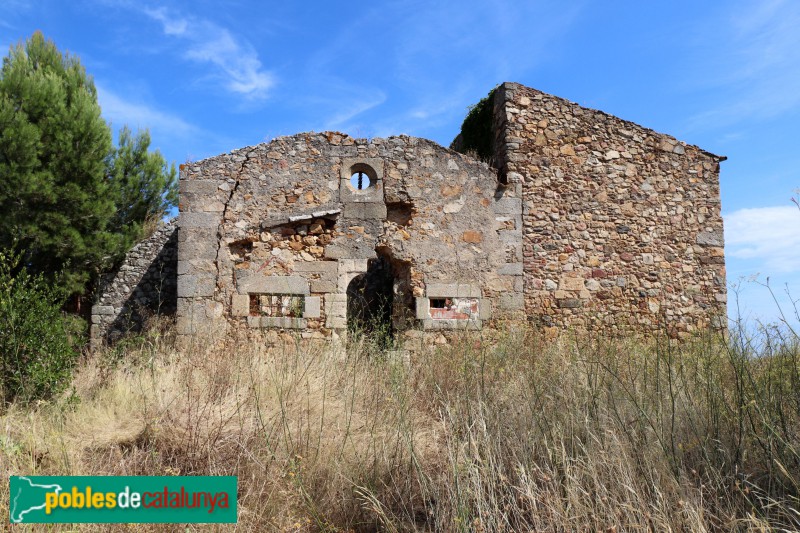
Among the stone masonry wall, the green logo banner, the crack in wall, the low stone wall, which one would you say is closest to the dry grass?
the green logo banner

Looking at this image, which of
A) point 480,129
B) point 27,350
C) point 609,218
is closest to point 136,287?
point 27,350

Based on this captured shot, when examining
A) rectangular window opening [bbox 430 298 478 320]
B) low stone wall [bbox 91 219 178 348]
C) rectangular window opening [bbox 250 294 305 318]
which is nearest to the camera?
rectangular window opening [bbox 250 294 305 318]

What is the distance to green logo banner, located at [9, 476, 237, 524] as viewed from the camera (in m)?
3.10

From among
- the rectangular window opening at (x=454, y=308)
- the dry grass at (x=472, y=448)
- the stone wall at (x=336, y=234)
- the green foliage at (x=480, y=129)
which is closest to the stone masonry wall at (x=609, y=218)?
the green foliage at (x=480, y=129)

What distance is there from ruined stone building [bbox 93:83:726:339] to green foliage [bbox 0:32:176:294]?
4.96m

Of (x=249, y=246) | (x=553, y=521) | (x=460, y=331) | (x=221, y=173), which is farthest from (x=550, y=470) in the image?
(x=221, y=173)

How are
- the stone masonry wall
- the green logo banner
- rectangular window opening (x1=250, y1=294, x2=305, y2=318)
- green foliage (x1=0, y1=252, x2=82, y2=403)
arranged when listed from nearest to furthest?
the green logo banner, green foliage (x1=0, y1=252, x2=82, y2=403), rectangular window opening (x1=250, y1=294, x2=305, y2=318), the stone masonry wall

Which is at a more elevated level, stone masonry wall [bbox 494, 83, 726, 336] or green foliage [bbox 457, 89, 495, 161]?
green foliage [bbox 457, 89, 495, 161]

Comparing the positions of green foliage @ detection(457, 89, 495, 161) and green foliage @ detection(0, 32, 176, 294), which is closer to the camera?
green foliage @ detection(457, 89, 495, 161)

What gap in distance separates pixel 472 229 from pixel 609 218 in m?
2.19

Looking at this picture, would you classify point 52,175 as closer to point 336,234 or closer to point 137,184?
point 137,184

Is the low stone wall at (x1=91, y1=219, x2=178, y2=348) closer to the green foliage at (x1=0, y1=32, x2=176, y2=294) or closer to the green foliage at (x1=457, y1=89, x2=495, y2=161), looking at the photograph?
the green foliage at (x1=0, y1=32, x2=176, y2=294)

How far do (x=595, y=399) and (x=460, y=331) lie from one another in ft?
13.7

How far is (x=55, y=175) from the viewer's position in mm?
11484
